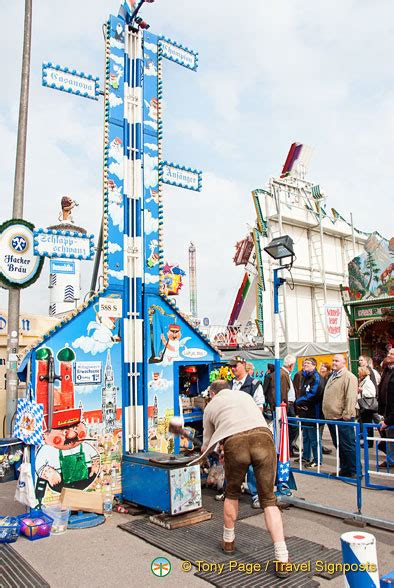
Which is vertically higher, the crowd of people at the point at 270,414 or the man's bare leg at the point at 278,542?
the crowd of people at the point at 270,414

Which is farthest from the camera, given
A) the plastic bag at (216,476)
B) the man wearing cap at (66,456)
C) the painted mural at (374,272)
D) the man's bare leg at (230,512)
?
the painted mural at (374,272)

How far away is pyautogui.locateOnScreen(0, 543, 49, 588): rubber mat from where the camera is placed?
4188 mm

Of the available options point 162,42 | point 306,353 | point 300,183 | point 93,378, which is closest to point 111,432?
point 93,378

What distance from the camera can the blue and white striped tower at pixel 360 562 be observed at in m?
2.84

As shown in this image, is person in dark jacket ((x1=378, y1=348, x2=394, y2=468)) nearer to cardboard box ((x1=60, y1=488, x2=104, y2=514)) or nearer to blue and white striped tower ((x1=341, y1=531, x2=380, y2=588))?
cardboard box ((x1=60, y1=488, x2=104, y2=514))

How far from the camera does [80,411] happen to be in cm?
638

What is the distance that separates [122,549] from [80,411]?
6.32 feet

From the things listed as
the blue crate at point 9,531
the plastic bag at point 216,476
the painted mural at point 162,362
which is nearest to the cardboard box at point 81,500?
the blue crate at point 9,531

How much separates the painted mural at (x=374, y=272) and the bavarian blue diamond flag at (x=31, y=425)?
A: 15.3m

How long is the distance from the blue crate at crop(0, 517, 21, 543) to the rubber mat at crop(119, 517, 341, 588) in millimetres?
1136

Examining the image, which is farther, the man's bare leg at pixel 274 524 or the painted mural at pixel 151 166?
the painted mural at pixel 151 166

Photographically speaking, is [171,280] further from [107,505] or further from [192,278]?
[192,278]

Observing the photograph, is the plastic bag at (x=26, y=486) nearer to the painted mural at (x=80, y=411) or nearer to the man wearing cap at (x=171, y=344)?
the painted mural at (x=80, y=411)

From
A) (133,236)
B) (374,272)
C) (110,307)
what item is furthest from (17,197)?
(374,272)
